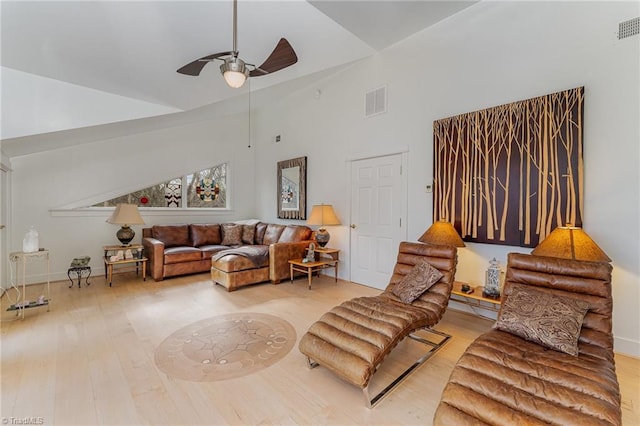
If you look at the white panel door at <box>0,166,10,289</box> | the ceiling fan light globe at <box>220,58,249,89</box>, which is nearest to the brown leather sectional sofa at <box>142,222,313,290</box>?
the white panel door at <box>0,166,10,289</box>

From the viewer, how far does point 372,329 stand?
2.14 meters

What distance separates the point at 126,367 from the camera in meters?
2.28

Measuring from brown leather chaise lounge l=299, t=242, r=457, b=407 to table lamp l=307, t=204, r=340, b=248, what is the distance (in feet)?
6.54

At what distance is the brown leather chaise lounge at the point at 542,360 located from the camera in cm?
136

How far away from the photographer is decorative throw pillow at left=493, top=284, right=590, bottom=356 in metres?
1.87

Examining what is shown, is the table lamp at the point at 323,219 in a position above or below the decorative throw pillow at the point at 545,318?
above

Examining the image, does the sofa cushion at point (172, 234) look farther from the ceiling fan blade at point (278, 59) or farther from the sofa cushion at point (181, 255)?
the ceiling fan blade at point (278, 59)

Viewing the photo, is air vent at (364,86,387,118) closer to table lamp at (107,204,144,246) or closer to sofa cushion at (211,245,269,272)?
sofa cushion at (211,245,269,272)

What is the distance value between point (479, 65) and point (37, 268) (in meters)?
7.16

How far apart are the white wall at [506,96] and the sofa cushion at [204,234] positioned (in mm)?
2437

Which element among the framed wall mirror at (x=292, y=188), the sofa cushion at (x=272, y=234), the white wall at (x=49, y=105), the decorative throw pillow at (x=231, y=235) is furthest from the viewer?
the decorative throw pillow at (x=231, y=235)

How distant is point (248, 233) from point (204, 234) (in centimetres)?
89

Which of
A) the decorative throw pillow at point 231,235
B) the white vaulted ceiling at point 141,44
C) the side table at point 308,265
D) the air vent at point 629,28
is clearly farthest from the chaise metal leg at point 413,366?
the decorative throw pillow at point 231,235

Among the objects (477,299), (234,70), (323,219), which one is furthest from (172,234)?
(477,299)
